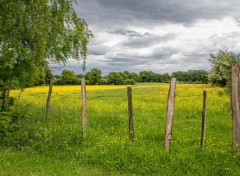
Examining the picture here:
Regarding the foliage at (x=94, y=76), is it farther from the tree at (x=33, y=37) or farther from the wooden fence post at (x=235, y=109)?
the wooden fence post at (x=235, y=109)

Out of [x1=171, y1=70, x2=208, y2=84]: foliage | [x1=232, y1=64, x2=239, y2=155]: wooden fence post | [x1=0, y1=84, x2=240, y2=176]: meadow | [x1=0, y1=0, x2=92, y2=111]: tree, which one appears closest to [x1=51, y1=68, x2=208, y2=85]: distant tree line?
[x1=171, y1=70, x2=208, y2=84]: foliage

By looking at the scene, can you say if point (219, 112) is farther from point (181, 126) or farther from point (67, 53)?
point (67, 53)

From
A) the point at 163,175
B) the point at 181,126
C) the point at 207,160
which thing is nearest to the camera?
the point at 163,175

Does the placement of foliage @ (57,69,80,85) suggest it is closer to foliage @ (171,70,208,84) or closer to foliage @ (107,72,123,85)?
foliage @ (107,72,123,85)

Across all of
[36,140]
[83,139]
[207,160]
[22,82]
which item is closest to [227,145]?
[207,160]

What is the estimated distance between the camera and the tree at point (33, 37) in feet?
39.0

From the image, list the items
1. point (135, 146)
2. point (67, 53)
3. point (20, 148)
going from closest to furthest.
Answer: point (135, 146), point (20, 148), point (67, 53)

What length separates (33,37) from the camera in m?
13.1

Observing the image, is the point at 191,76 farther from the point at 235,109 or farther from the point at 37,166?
the point at 37,166

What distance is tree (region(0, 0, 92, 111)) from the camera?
11.9 metres

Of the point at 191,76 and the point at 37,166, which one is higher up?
the point at 191,76

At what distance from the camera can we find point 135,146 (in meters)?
10.6

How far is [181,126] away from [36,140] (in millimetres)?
7026

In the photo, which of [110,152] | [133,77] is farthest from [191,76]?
[110,152]
